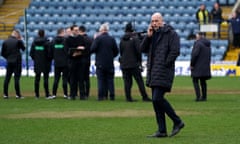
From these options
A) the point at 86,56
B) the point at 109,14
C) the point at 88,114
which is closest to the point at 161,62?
the point at 88,114

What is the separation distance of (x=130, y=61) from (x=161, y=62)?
9.49 metres

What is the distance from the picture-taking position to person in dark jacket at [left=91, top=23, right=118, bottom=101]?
24.7 metres

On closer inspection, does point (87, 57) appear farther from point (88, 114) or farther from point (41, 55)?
point (88, 114)

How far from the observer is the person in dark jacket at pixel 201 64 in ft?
79.6

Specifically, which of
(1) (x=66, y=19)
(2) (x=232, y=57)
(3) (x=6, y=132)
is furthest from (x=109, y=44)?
(1) (x=66, y=19)

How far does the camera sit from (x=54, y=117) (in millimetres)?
19062

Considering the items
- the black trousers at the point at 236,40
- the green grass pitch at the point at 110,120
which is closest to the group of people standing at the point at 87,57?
the green grass pitch at the point at 110,120

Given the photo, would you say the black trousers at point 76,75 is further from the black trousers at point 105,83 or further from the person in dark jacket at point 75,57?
the black trousers at point 105,83

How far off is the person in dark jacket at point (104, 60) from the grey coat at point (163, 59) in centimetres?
975

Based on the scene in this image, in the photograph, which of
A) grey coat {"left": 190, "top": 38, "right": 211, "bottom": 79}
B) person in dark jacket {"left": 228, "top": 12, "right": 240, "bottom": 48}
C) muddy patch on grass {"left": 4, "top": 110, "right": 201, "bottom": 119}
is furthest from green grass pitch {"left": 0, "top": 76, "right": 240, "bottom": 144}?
person in dark jacket {"left": 228, "top": 12, "right": 240, "bottom": 48}

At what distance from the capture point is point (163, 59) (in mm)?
14789

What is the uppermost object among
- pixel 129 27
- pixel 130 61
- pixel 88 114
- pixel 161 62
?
pixel 129 27

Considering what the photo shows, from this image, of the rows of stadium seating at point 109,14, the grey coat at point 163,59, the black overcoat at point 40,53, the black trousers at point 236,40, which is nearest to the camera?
the grey coat at point 163,59

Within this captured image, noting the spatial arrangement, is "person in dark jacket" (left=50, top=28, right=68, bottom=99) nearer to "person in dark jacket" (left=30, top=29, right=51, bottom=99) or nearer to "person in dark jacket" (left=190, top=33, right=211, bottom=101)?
"person in dark jacket" (left=30, top=29, right=51, bottom=99)
